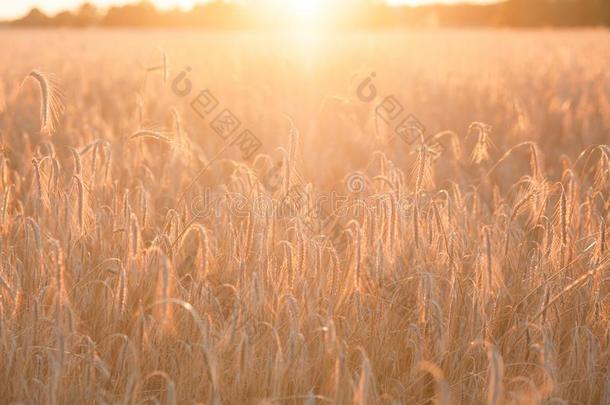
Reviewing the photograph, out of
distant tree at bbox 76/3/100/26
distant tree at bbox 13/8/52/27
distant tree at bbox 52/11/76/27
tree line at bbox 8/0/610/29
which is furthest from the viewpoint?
distant tree at bbox 13/8/52/27

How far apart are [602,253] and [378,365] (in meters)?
0.77

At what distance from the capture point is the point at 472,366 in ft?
A: 5.95

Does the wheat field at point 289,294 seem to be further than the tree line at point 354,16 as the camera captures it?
No

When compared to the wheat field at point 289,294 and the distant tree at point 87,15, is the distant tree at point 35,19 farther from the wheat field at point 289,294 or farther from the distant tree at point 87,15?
the wheat field at point 289,294

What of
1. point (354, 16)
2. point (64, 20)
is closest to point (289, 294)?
point (354, 16)

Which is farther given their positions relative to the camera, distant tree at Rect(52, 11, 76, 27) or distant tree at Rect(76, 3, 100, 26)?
distant tree at Rect(76, 3, 100, 26)

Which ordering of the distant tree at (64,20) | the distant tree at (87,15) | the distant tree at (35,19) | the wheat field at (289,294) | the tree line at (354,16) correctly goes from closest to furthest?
the wheat field at (289,294)
the tree line at (354,16)
the distant tree at (64,20)
the distant tree at (87,15)
the distant tree at (35,19)

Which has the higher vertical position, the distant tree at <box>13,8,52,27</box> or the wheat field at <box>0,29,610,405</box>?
the distant tree at <box>13,8,52,27</box>

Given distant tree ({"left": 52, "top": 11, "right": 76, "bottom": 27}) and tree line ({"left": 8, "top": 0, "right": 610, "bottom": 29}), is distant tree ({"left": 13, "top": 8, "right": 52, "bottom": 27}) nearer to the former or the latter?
tree line ({"left": 8, "top": 0, "right": 610, "bottom": 29})

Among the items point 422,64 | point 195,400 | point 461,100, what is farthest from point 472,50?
point 195,400

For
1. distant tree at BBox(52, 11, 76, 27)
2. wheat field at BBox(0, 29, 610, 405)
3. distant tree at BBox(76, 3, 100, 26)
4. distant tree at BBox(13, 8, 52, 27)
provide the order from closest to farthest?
1. wheat field at BBox(0, 29, 610, 405)
2. distant tree at BBox(52, 11, 76, 27)
3. distant tree at BBox(76, 3, 100, 26)
4. distant tree at BBox(13, 8, 52, 27)

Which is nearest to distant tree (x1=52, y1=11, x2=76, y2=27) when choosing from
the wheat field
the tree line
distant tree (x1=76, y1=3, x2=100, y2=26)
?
the tree line

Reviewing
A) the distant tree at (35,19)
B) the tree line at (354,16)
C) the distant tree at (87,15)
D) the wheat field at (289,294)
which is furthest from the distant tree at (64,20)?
the wheat field at (289,294)

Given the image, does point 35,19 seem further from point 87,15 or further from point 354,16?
point 354,16
